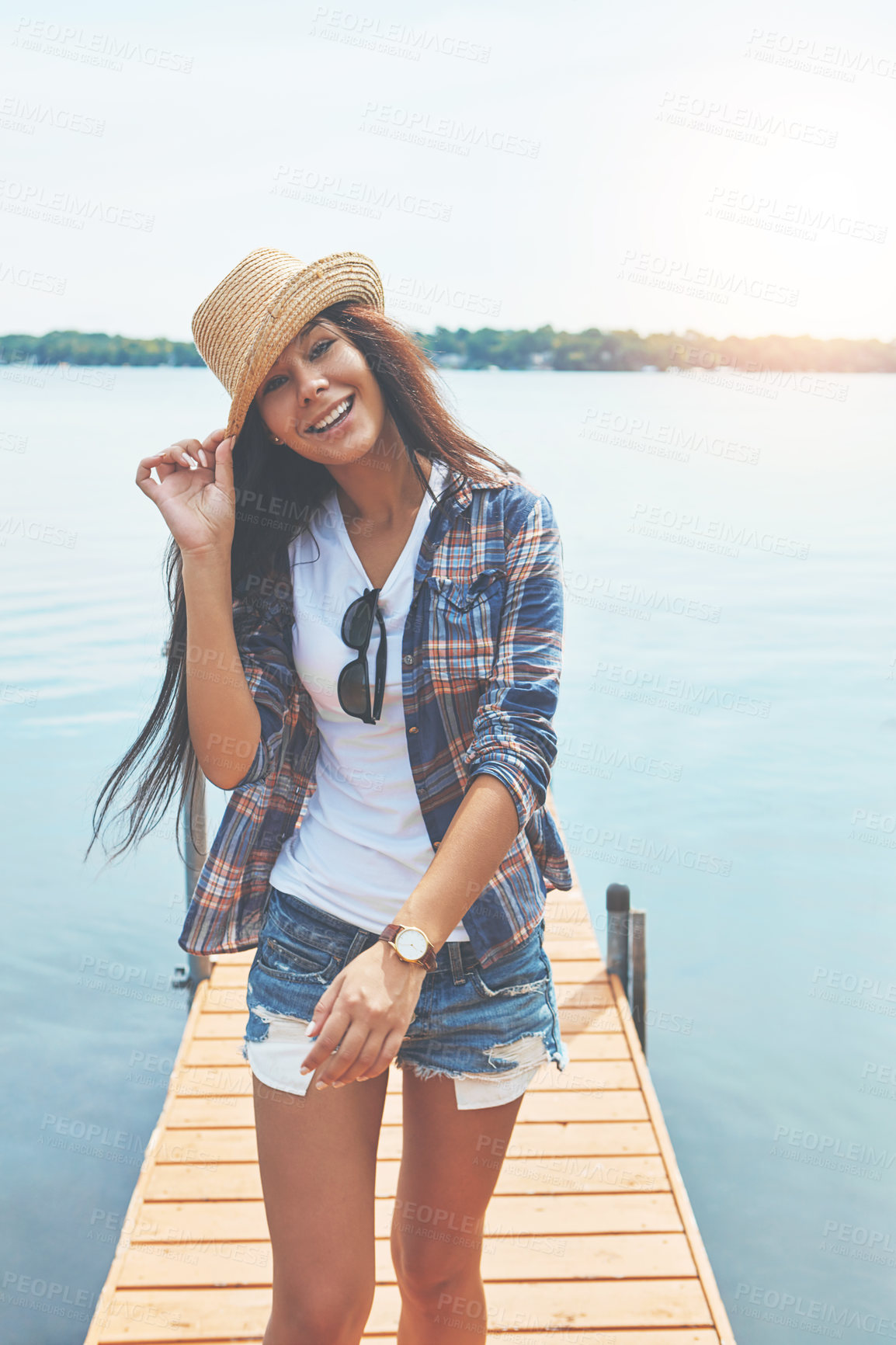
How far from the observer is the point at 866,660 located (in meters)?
11.0

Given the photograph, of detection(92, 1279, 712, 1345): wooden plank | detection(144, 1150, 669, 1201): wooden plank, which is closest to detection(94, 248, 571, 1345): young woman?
detection(92, 1279, 712, 1345): wooden plank

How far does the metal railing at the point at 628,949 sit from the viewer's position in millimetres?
3656

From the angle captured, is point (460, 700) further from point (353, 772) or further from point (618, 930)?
point (618, 930)

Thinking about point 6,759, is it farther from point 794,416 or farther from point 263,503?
point 794,416

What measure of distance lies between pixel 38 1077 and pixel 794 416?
51.2m

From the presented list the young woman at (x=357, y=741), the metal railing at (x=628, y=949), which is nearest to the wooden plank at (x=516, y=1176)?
the metal railing at (x=628, y=949)

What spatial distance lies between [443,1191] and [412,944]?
49cm

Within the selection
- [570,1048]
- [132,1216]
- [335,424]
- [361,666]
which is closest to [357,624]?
[361,666]

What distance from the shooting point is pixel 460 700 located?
5.25 ft

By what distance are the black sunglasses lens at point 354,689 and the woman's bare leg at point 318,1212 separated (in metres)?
0.51

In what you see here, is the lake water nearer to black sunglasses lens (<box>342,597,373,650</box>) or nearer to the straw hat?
the straw hat

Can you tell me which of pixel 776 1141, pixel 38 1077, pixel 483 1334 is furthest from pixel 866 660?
pixel 483 1334

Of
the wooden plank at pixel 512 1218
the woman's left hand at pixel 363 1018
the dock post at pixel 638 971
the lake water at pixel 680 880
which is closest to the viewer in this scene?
the woman's left hand at pixel 363 1018

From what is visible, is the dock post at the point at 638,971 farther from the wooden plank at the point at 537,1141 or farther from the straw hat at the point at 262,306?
the straw hat at the point at 262,306
